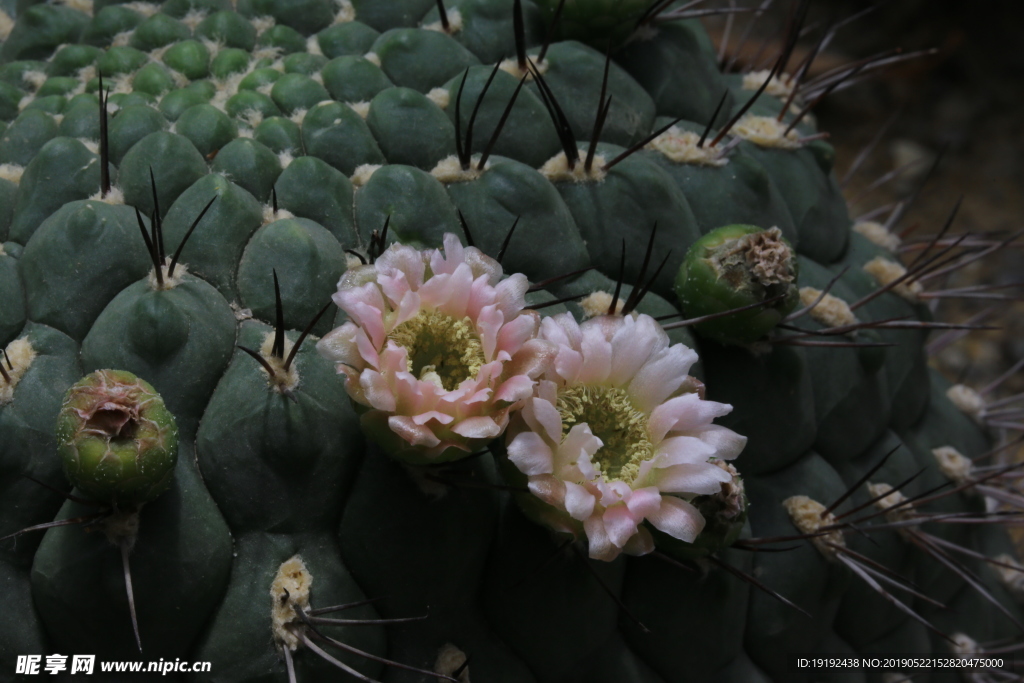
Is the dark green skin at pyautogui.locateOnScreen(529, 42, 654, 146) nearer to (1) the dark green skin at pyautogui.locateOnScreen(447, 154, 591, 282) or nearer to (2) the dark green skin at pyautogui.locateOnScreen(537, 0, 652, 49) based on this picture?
(2) the dark green skin at pyautogui.locateOnScreen(537, 0, 652, 49)

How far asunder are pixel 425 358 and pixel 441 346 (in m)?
0.02

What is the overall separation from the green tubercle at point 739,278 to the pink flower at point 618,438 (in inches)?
7.0

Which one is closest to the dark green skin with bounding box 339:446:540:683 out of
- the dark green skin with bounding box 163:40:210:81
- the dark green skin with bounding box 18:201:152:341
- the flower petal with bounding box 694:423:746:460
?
the flower petal with bounding box 694:423:746:460

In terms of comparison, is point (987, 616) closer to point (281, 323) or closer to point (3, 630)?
point (281, 323)

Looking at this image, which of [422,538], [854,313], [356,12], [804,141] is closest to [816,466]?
[854,313]

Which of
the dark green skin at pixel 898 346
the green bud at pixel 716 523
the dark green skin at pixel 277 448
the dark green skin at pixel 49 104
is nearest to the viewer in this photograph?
the dark green skin at pixel 277 448

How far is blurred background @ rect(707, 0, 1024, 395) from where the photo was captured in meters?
3.61

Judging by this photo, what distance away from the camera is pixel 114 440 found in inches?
33.9

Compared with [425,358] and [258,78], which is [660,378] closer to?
[425,358]

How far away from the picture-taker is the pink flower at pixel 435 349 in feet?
2.85

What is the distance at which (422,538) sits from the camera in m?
1.00

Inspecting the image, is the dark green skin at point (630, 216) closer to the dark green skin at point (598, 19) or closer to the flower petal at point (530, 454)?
the dark green skin at point (598, 19)

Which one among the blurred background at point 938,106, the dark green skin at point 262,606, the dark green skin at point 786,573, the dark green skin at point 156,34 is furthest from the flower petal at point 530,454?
the blurred background at point 938,106

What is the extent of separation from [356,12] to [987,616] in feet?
5.38
